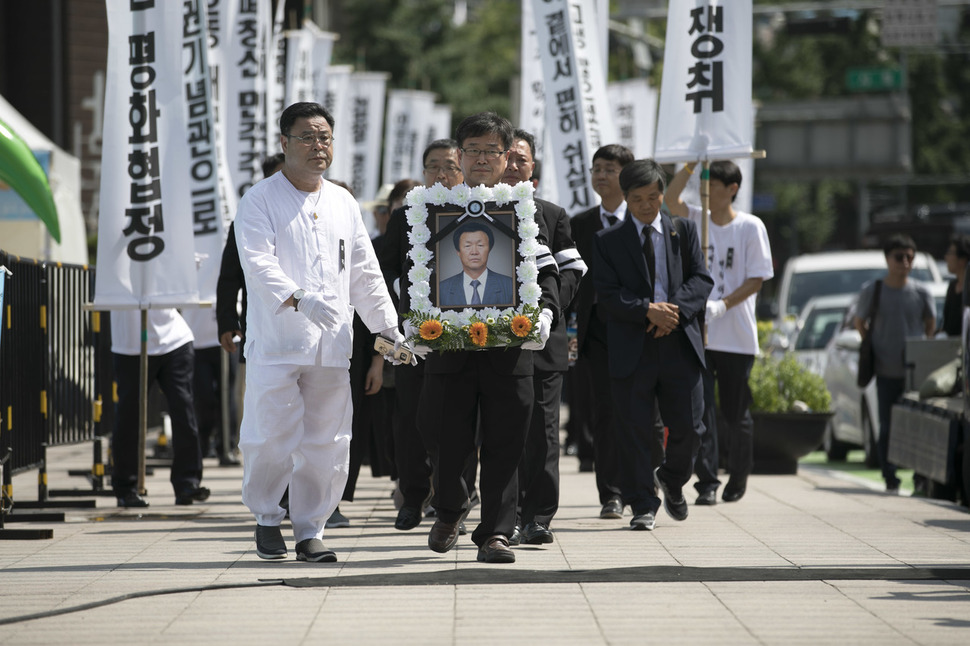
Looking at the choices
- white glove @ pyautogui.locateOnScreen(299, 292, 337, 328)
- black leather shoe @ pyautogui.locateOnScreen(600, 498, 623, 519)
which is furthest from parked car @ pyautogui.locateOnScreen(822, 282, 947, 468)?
white glove @ pyautogui.locateOnScreen(299, 292, 337, 328)

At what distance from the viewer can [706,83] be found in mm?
10539

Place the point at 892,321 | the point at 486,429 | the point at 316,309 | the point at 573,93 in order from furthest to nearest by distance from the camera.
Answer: the point at 573,93, the point at 892,321, the point at 486,429, the point at 316,309

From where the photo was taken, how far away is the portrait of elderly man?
694 cm

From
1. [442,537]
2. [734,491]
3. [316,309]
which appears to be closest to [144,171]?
[316,309]

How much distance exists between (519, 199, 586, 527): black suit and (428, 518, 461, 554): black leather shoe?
0.60 m

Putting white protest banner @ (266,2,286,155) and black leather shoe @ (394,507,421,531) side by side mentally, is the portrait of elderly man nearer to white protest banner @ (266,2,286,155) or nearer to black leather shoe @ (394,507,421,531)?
black leather shoe @ (394,507,421,531)

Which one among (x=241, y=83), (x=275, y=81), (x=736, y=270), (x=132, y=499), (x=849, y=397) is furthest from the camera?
(x=275, y=81)

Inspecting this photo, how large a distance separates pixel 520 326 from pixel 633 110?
1878 cm

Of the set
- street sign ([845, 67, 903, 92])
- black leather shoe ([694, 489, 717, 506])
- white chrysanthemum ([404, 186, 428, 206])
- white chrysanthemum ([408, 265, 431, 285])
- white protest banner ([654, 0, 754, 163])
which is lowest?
black leather shoe ([694, 489, 717, 506])

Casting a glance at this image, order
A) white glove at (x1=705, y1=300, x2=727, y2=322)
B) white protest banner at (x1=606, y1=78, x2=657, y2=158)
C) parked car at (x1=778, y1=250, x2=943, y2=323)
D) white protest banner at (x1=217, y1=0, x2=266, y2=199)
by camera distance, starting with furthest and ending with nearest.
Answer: white protest banner at (x1=606, y1=78, x2=657, y2=158) → parked car at (x1=778, y1=250, x2=943, y2=323) → white protest banner at (x1=217, y1=0, x2=266, y2=199) → white glove at (x1=705, y1=300, x2=727, y2=322)

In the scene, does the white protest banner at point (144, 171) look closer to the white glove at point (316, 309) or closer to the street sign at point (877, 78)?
the white glove at point (316, 309)

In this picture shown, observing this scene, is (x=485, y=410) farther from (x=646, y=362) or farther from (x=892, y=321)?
(x=892, y=321)

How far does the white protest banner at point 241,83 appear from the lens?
13.9 meters

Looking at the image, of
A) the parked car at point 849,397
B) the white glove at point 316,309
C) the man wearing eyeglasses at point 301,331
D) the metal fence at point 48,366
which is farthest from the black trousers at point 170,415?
the parked car at point 849,397
